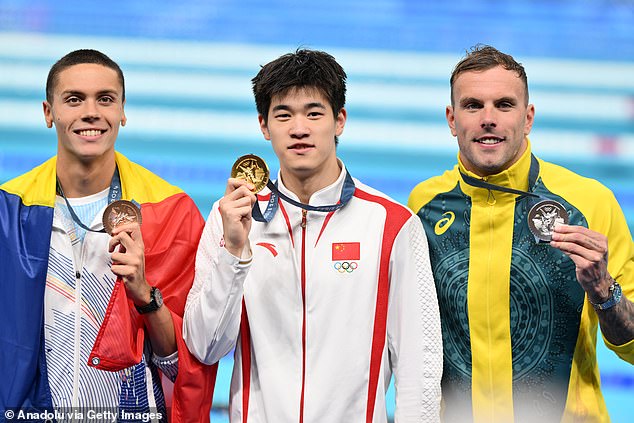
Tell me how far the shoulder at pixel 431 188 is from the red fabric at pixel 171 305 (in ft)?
2.56

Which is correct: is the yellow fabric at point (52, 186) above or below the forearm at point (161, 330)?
above

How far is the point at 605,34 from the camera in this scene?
6406 millimetres

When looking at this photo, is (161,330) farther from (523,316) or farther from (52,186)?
(523,316)

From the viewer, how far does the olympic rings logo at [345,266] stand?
329 centimetres

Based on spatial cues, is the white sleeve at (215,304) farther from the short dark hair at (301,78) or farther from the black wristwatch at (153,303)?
the short dark hair at (301,78)

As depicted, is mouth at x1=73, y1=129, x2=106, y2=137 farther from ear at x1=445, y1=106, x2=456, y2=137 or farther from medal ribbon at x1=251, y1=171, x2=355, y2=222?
ear at x1=445, y1=106, x2=456, y2=137

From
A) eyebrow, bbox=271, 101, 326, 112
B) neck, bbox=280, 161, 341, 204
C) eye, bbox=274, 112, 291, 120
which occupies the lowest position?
neck, bbox=280, 161, 341, 204

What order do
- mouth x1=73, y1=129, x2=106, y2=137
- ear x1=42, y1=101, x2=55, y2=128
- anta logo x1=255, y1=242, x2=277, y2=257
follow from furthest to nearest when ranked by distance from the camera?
1. ear x1=42, y1=101, x2=55, y2=128
2. mouth x1=73, y1=129, x2=106, y2=137
3. anta logo x1=255, y1=242, x2=277, y2=257

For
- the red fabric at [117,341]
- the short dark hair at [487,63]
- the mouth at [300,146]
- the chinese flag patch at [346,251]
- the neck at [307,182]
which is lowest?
the red fabric at [117,341]

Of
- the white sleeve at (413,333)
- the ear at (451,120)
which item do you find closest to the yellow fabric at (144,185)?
the white sleeve at (413,333)

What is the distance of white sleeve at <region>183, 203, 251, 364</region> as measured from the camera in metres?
3.13

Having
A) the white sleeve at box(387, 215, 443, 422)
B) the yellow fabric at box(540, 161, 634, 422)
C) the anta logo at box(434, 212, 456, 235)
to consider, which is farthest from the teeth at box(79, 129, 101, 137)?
the yellow fabric at box(540, 161, 634, 422)

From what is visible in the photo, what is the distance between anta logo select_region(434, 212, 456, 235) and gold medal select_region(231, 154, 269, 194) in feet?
2.18

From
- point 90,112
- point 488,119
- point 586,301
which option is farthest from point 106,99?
point 586,301
